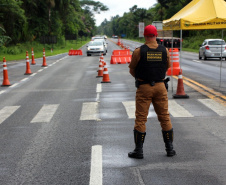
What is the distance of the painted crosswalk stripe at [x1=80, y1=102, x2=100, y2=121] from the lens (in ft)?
29.6

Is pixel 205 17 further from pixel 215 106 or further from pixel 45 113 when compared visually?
pixel 45 113

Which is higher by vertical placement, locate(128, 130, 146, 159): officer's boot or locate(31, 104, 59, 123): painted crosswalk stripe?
locate(128, 130, 146, 159): officer's boot

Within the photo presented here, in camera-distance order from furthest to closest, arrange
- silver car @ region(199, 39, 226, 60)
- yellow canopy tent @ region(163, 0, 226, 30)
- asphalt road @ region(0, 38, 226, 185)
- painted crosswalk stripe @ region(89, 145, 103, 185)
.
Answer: silver car @ region(199, 39, 226, 60)
yellow canopy tent @ region(163, 0, 226, 30)
asphalt road @ region(0, 38, 226, 185)
painted crosswalk stripe @ region(89, 145, 103, 185)

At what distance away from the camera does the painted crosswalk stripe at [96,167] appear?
4875 millimetres

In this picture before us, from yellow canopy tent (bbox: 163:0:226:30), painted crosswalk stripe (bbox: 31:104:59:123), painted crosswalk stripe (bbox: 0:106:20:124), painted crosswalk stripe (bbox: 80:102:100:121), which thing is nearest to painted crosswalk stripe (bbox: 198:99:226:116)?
yellow canopy tent (bbox: 163:0:226:30)

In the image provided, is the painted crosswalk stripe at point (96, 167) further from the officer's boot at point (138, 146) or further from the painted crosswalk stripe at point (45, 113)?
the painted crosswalk stripe at point (45, 113)

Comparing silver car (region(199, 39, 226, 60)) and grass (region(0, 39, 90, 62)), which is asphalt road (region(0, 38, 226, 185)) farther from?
grass (region(0, 39, 90, 62))

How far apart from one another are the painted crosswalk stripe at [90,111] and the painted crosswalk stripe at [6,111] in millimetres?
1743

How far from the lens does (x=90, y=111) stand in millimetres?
9758

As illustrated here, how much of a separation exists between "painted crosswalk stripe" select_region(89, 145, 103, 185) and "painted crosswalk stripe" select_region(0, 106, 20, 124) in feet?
11.3

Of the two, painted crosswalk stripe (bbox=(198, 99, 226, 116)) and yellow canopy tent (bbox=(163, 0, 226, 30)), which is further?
yellow canopy tent (bbox=(163, 0, 226, 30))

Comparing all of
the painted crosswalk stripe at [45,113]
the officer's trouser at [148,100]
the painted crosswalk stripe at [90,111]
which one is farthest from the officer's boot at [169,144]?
the painted crosswalk stripe at [45,113]

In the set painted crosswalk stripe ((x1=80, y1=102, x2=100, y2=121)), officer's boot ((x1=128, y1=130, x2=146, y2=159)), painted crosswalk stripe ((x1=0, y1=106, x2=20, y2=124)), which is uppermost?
officer's boot ((x1=128, y1=130, x2=146, y2=159))

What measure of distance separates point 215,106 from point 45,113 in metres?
4.20
